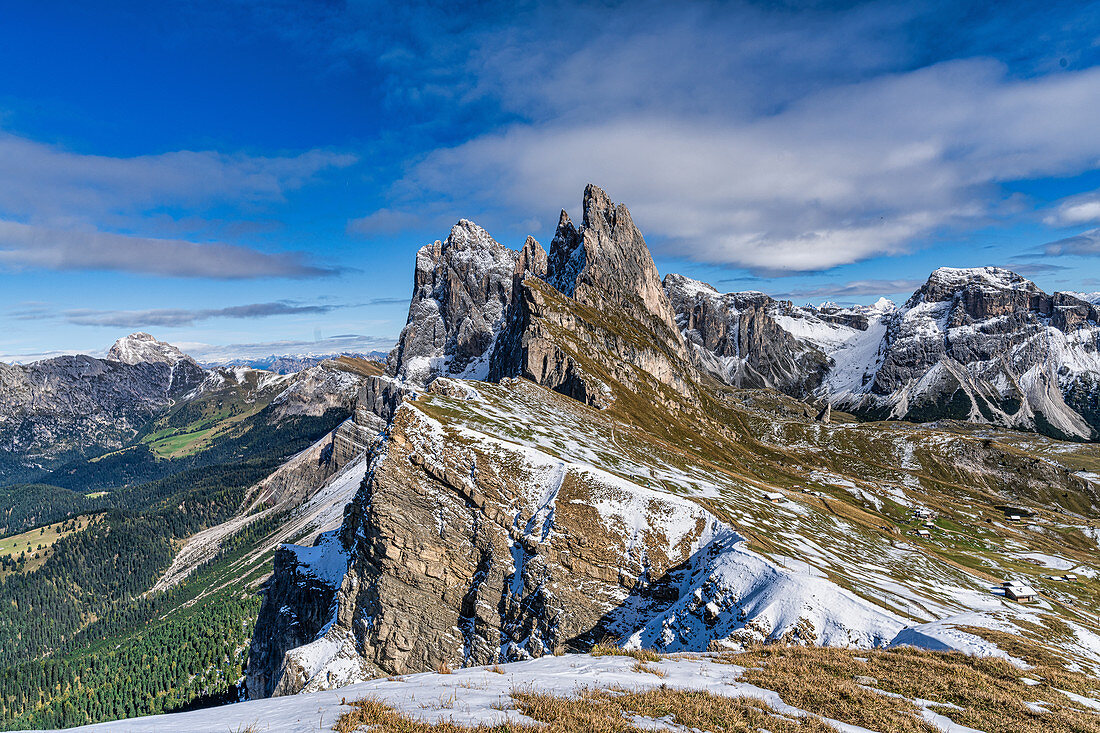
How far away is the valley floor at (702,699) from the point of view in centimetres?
1357

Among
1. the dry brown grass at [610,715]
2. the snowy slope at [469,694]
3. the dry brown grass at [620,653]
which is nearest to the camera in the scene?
the dry brown grass at [610,715]

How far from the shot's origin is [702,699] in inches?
650

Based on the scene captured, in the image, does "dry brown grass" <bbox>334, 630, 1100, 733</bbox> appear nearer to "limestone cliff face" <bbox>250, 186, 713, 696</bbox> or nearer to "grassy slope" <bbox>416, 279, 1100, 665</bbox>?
"grassy slope" <bbox>416, 279, 1100, 665</bbox>

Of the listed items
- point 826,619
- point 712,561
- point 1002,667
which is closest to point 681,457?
point 712,561

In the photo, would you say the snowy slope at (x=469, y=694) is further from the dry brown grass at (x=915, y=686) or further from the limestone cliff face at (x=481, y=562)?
the limestone cliff face at (x=481, y=562)

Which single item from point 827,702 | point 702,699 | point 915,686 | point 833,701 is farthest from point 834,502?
point 702,699

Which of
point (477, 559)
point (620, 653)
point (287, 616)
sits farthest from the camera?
point (287, 616)

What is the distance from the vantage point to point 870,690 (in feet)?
59.7

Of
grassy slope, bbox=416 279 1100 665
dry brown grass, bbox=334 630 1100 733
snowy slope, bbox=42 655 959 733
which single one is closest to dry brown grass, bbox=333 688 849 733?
dry brown grass, bbox=334 630 1100 733

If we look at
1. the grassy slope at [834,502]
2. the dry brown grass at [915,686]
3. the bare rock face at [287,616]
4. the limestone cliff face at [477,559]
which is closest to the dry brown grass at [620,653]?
the dry brown grass at [915,686]

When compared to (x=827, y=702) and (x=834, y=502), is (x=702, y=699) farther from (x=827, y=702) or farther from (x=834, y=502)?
(x=834, y=502)

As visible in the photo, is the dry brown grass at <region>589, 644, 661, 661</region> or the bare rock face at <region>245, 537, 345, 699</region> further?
the bare rock face at <region>245, 537, 345, 699</region>

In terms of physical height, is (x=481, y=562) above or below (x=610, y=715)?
below

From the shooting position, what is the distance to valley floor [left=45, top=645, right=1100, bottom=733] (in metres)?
13.6
